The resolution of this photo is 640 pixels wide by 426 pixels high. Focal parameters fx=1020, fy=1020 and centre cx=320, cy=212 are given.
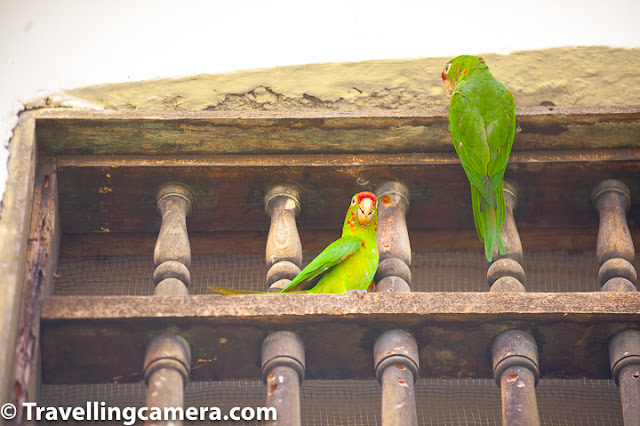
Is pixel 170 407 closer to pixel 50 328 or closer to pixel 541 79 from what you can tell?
pixel 50 328

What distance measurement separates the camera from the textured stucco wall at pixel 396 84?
4266mm

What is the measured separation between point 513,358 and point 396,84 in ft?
4.63

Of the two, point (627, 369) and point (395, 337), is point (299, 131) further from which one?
point (627, 369)

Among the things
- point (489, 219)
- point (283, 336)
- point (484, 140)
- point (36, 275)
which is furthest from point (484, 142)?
point (36, 275)

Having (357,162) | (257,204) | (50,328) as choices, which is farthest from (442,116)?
(50,328)

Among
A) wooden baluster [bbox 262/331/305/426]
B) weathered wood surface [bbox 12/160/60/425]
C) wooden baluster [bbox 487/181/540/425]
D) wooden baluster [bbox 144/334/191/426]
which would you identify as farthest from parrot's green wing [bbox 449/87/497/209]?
weathered wood surface [bbox 12/160/60/425]

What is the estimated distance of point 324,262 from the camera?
12.5 ft

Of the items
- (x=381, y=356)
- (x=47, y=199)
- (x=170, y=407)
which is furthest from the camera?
(x=47, y=199)

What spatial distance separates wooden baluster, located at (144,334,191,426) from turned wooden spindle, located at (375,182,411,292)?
2.57 ft

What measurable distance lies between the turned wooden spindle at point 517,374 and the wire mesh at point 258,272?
42.4 inches

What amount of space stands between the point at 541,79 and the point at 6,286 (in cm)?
237

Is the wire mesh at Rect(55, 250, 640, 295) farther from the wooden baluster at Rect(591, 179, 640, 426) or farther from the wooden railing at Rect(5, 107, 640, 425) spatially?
the wooden baluster at Rect(591, 179, 640, 426)

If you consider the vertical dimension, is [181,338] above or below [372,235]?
below

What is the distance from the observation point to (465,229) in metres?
4.43
